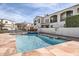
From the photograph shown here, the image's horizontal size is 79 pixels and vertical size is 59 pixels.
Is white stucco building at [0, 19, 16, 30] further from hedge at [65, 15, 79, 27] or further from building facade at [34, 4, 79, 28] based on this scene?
hedge at [65, 15, 79, 27]

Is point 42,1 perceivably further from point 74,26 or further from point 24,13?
point 74,26

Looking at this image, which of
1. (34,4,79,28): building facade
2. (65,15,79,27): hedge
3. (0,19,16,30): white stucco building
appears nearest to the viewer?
(0,19,16,30): white stucco building

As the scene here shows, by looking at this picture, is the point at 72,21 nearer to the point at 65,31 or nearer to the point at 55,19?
the point at 65,31

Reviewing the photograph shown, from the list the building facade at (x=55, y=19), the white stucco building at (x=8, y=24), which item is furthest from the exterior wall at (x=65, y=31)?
the white stucco building at (x=8, y=24)

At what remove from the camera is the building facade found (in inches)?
289

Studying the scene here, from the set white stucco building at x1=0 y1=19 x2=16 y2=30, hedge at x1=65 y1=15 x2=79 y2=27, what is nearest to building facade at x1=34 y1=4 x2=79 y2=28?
hedge at x1=65 y1=15 x2=79 y2=27

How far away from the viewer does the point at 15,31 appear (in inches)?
282

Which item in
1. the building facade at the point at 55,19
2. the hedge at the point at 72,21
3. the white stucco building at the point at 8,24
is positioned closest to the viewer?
the white stucco building at the point at 8,24

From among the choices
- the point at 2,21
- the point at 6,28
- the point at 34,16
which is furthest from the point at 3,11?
the point at 34,16

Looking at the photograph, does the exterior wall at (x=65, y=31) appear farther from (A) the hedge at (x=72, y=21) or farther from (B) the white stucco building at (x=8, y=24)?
(B) the white stucco building at (x=8, y=24)

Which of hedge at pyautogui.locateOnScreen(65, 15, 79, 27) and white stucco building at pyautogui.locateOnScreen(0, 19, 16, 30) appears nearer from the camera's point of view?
white stucco building at pyautogui.locateOnScreen(0, 19, 16, 30)

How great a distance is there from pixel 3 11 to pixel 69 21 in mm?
3516

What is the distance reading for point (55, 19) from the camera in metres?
7.67

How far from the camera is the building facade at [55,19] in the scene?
24.1ft
